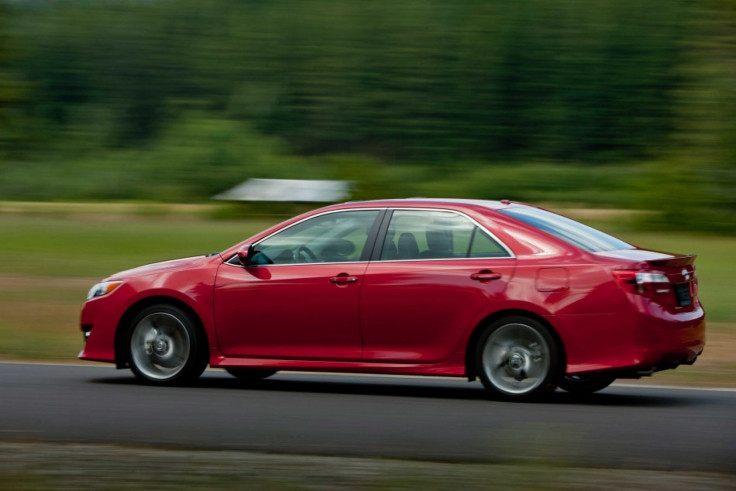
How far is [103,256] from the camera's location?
96.6 feet

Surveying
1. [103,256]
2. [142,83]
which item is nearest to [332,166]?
[103,256]

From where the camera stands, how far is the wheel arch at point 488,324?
28.9ft

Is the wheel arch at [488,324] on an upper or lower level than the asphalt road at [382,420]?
upper

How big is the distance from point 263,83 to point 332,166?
106 ft

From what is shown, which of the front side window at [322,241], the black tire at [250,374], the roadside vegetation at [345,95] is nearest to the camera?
the front side window at [322,241]

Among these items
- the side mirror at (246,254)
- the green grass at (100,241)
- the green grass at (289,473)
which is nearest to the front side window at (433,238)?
the side mirror at (246,254)

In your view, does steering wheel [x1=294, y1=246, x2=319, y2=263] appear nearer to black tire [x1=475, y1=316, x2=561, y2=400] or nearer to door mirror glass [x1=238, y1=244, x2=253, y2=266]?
door mirror glass [x1=238, y1=244, x2=253, y2=266]

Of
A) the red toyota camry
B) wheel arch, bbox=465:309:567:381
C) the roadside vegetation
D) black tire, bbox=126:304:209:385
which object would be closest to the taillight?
the red toyota camry

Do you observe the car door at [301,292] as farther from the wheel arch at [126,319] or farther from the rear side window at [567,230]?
the rear side window at [567,230]

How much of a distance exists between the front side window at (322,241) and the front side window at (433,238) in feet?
0.67

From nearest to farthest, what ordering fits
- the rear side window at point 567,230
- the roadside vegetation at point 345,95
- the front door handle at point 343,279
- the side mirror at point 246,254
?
1. the rear side window at point 567,230
2. the front door handle at point 343,279
3. the side mirror at point 246,254
4. the roadside vegetation at point 345,95

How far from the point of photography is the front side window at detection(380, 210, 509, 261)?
916 cm

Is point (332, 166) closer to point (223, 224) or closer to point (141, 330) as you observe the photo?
point (223, 224)

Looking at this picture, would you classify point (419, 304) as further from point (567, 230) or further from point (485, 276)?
point (567, 230)
